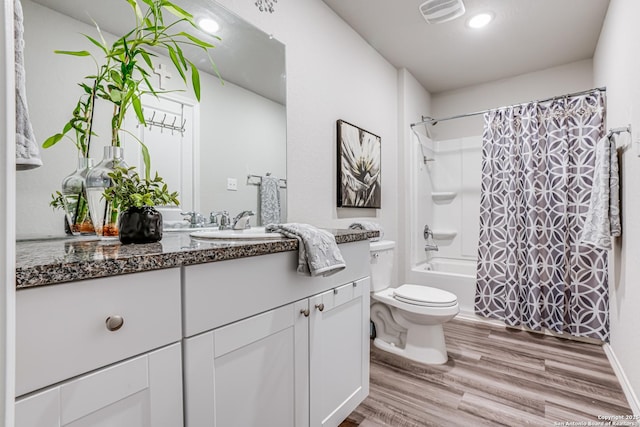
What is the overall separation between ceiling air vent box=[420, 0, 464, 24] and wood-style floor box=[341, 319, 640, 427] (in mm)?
2320

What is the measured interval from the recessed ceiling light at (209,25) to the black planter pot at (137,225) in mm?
1011

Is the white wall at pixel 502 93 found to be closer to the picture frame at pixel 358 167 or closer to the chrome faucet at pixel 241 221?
the picture frame at pixel 358 167

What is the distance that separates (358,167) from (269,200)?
38.1 inches

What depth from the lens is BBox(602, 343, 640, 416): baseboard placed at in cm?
157

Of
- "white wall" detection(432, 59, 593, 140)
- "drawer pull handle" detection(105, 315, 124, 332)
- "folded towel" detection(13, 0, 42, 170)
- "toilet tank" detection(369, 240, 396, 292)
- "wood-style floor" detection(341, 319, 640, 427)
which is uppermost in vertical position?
"white wall" detection(432, 59, 593, 140)

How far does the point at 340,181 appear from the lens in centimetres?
231

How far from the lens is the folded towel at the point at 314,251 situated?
3.64 feet

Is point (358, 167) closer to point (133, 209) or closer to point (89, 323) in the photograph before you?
point (133, 209)

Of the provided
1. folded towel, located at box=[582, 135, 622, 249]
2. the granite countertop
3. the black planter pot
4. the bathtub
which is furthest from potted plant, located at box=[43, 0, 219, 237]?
the bathtub

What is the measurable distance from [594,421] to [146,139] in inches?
94.5

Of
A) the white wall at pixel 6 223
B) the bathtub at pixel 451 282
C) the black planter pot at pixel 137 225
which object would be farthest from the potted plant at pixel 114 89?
the bathtub at pixel 451 282

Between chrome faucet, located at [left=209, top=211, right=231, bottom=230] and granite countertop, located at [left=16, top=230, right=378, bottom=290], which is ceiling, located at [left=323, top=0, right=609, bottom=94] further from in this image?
granite countertop, located at [left=16, top=230, right=378, bottom=290]

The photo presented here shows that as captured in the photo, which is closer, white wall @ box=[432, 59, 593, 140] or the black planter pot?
the black planter pot

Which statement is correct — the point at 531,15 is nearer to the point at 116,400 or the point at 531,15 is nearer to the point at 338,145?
the point at 338,145
